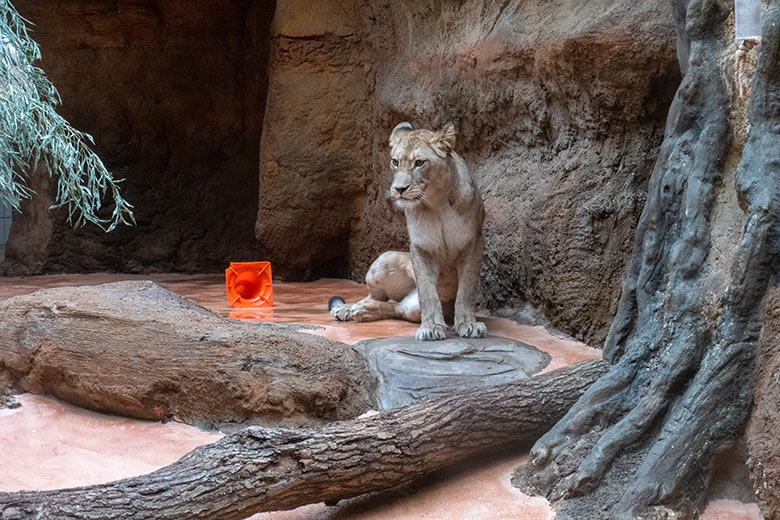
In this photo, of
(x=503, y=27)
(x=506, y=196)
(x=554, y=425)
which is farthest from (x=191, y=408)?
(x=503, y=27)

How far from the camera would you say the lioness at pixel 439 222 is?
607cm

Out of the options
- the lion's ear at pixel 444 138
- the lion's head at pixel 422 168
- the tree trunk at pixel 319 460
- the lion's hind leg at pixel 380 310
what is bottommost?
the tree trunk at pixel 319 460

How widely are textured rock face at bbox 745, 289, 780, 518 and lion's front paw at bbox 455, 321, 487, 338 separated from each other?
2.58 m

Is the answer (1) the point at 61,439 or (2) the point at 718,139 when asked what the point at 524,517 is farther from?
(1) the point at 61,439

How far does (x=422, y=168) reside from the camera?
6121 mm

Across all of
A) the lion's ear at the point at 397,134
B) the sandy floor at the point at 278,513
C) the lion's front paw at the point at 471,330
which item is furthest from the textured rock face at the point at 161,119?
the lion's front paw at the point at 471,330

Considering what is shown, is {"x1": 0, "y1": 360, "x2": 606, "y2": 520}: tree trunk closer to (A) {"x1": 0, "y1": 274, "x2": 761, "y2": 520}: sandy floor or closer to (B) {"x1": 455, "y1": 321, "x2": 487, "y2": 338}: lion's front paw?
(A) {"x1": 0, "y1": 274, "x2": 761, "y2": 520}: sandy floor

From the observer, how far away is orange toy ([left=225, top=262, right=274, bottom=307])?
26.6ft

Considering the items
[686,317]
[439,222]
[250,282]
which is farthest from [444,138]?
[250,282]

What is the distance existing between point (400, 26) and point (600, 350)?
455 cm

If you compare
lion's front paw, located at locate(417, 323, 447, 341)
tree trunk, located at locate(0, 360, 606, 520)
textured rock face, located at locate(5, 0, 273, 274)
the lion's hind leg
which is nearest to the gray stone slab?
lion's front paw, located at locate(417, 323, 447, 341)

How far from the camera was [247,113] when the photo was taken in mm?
11914

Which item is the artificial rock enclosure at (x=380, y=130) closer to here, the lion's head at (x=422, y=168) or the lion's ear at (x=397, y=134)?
the lion's head at (x=422, y=168)

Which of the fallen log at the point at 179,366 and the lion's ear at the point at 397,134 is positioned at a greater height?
the lion's ear at the point at 397,134
